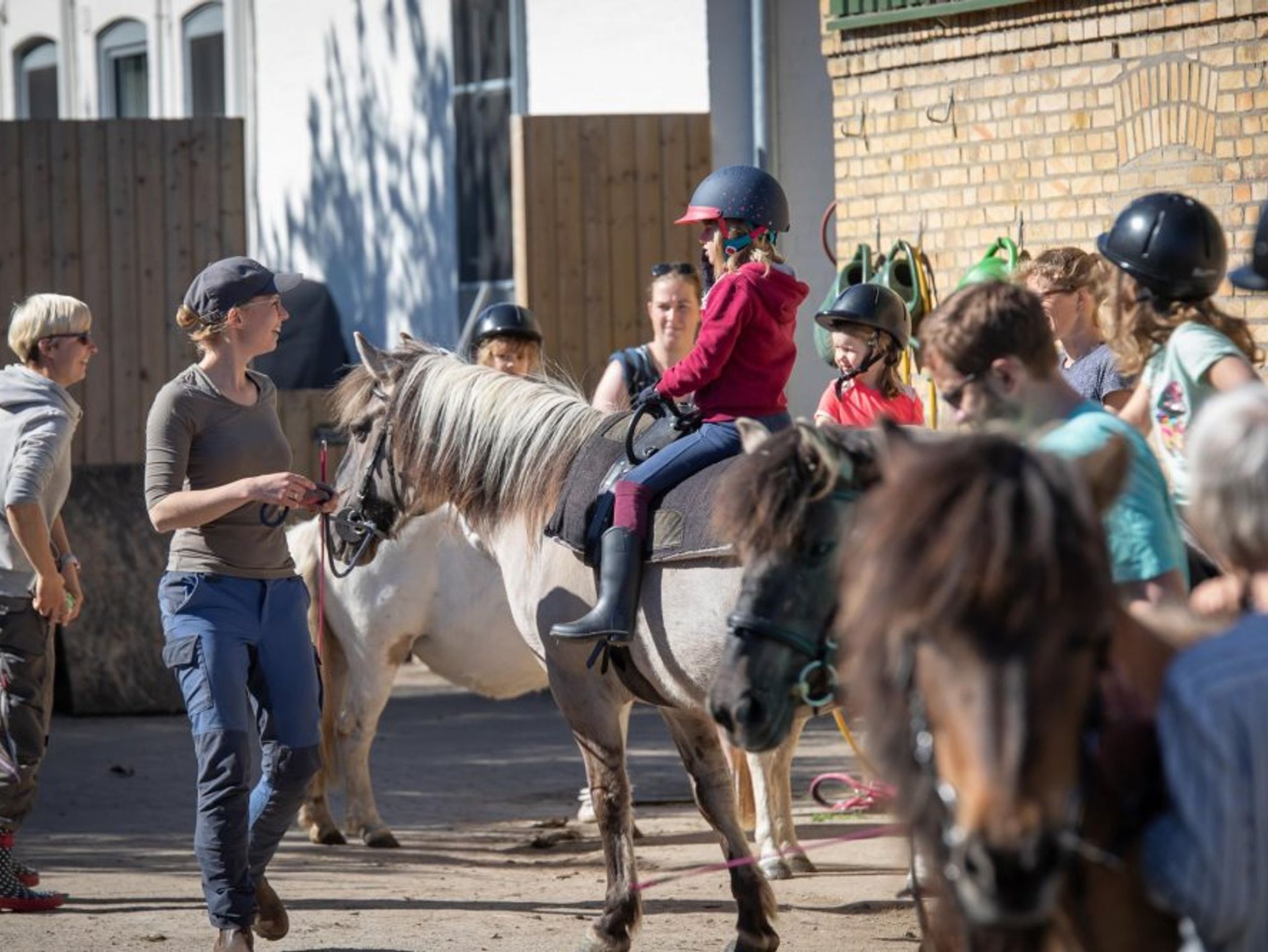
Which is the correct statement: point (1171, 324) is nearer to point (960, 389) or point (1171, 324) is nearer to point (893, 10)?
point (960, 389)

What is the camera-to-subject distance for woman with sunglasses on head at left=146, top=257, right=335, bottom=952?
5715 mm

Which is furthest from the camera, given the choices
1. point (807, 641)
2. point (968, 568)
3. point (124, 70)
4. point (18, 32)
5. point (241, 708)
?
point (18, 32)

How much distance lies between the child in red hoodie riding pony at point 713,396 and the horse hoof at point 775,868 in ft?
6.08

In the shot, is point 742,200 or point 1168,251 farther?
point 742,200

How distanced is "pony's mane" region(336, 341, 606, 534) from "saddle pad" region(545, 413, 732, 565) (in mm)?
159

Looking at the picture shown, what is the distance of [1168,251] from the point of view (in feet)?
14.3

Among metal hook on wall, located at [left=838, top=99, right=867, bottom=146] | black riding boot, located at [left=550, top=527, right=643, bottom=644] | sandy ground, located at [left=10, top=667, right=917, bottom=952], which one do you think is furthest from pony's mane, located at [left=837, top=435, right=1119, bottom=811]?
metal hook on wall, located at [left=838, top=99, right=867, bottom=146]

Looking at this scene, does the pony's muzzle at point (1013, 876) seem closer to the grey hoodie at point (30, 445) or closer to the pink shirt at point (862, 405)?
the pink shirt at point (862, 405)

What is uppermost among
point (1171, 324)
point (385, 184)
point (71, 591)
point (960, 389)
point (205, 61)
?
point (205, 61)

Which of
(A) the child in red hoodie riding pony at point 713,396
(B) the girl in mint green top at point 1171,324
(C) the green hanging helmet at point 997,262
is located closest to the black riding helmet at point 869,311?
(A) the child in red hoodie riding pony at point 713,396

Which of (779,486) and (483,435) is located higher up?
(483,435)

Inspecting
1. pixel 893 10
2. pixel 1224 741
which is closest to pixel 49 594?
pixel 1224 741

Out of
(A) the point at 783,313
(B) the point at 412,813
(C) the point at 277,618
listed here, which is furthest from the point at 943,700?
(B) the point at 412,813

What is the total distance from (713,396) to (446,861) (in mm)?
2918
